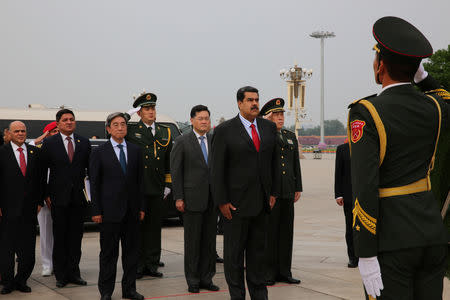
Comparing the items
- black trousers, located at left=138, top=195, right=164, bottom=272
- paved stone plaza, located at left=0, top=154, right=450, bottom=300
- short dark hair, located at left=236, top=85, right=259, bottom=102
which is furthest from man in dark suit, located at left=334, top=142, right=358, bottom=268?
short dark hair, located at left=236, top=85, right=259, bottom=102

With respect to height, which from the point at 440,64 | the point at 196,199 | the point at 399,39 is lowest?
the point at 196,199

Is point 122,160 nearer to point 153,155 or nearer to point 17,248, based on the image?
point 153,155

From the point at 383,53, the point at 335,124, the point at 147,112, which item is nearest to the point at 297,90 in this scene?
the point at 147,112

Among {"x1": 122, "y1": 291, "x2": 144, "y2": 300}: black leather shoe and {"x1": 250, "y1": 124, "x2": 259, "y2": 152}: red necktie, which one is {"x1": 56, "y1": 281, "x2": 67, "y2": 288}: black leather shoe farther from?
{"x1": 250, "y1": 124, "x2": 259, "y2": 152}: red necktie

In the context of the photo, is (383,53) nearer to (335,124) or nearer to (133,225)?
(133,225)

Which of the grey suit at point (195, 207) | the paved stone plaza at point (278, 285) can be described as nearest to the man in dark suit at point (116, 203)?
the paved stone plaza at point (278, 285)

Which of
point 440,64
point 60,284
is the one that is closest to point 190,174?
point 60,284

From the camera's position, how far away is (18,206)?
6551 millimetres

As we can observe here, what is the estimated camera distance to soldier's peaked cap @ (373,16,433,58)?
2902mm

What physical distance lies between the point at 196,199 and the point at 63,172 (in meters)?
1.61

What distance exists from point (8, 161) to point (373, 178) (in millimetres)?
4973

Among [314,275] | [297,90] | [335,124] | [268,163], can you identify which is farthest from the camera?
[335,124]

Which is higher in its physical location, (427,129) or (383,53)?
(383,53)

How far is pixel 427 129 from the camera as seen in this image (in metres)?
2.95
